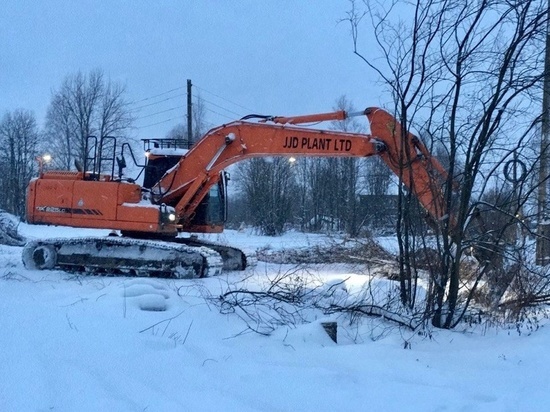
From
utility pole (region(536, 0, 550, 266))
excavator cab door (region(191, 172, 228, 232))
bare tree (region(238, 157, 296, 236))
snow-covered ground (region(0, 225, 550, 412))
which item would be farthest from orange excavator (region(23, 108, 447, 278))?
bare tree (region(238, 157, 296, 236))

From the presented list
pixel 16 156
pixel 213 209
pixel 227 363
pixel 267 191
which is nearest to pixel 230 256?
pixel 213 209

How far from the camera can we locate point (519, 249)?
270 inches

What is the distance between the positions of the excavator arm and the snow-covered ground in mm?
3557

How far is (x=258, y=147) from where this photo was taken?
11.6 metres

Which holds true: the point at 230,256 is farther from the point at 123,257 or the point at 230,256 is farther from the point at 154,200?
the point at 123,257

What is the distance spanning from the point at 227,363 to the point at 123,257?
6.98m

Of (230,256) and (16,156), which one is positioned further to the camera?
(16,156)

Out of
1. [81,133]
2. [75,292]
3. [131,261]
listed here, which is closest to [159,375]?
[75,292]

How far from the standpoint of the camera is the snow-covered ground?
159 inches

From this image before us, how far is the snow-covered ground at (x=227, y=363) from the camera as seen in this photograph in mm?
4043

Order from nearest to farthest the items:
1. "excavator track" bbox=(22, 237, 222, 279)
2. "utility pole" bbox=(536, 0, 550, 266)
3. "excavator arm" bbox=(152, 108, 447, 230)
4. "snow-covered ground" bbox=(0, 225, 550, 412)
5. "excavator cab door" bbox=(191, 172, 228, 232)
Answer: "snow-covered ground" bbox=(0, 225, 550, 412) < "utility pole" bbox=(536, 0, 550, 266) < "excavator arm" bbox=(152, 108, 447, 230) < "excavator track" bbox=(22, 237, 222, 279) < "excavator cab door" bbox=(191, 172, 228, 232)

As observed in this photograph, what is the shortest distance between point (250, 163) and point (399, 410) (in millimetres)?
41013

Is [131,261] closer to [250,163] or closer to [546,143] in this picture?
[546,143]

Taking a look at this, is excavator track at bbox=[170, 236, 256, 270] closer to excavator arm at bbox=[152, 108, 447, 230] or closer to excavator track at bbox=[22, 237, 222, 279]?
excavator arm at bbox=[152, 108, 447, 230]
